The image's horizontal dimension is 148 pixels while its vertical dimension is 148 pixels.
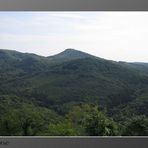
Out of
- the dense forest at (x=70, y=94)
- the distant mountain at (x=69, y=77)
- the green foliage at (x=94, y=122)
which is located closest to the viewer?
the green foliage at (x=94, y=122)

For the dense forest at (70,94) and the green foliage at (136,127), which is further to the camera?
the dense forest at (70,94)

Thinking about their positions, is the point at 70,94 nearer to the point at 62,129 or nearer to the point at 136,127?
the point at 62,129

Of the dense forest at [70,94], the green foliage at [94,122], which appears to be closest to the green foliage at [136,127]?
the dense forest at [70,94]

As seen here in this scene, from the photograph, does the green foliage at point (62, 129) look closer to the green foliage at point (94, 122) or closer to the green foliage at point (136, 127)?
the green foliage at point (94, 122)

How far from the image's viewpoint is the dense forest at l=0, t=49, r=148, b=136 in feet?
14.6

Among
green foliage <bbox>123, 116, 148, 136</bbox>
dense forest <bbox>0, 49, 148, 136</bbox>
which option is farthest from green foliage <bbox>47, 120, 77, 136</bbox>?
green foliage <bbox>123, 116, 148, 136</bbox>

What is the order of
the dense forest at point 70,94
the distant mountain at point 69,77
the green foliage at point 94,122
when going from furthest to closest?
the distant mountain at point 69,77, the dense forest at point 70,94, the green foliage at point 94,122

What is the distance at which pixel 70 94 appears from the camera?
17.5 feet

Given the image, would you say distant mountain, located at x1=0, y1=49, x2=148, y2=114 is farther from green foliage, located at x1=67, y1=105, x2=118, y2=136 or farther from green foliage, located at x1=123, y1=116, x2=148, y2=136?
green foliage, located at x1=123, y1=116, x2=148, y2=136

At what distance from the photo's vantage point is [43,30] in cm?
636

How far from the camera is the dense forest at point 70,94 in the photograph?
4453 millimetres

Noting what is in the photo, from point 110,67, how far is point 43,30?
1487 mm

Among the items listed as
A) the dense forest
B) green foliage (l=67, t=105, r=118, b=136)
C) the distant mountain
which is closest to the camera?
green foliage (l=67, t=105, r=118, b=136)

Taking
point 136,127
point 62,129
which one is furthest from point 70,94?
point 136,127
